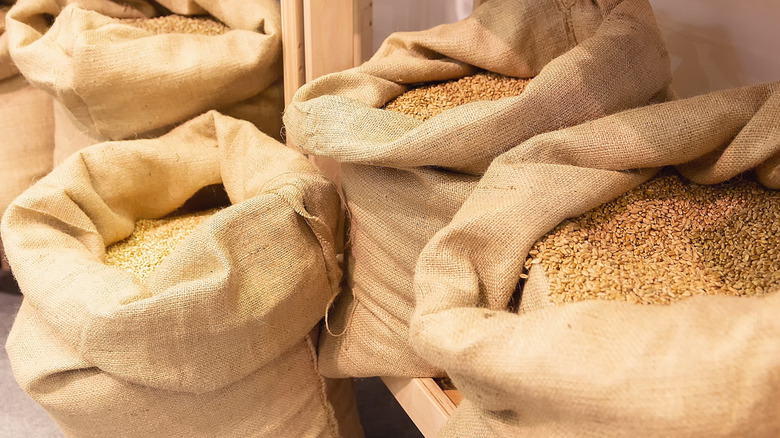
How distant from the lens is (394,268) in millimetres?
866

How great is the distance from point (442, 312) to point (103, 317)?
0.42 meters

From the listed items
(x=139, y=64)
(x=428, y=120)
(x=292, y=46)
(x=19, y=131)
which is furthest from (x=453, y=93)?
(x=19, y=131)

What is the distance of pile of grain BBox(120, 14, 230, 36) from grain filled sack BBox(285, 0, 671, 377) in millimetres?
429

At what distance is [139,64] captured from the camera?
109 centimetres

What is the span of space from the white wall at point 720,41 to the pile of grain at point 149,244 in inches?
33.5

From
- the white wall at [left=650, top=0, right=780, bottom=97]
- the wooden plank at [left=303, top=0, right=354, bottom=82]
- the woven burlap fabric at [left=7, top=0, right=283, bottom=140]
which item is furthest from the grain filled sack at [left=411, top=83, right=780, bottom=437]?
the woven burlap fabric at [left=7, top=0, right=283, bottom=140]

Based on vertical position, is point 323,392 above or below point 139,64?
below

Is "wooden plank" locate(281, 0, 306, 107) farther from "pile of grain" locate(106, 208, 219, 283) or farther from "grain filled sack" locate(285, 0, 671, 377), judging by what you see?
"pile of grain" locate(106, 208, 219, 283)

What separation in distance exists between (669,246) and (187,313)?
0.54 metres

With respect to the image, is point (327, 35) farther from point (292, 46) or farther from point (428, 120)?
point (428, 120)

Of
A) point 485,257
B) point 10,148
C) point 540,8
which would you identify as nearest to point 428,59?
point 540,8

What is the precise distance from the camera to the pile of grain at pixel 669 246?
63 centimetres

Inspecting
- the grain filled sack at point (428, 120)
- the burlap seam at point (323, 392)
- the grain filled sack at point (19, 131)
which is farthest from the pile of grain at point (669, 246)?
the grain filled sack at point (19, 131)

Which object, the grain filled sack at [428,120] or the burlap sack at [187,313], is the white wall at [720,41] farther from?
the burlap sack at [187,313]
